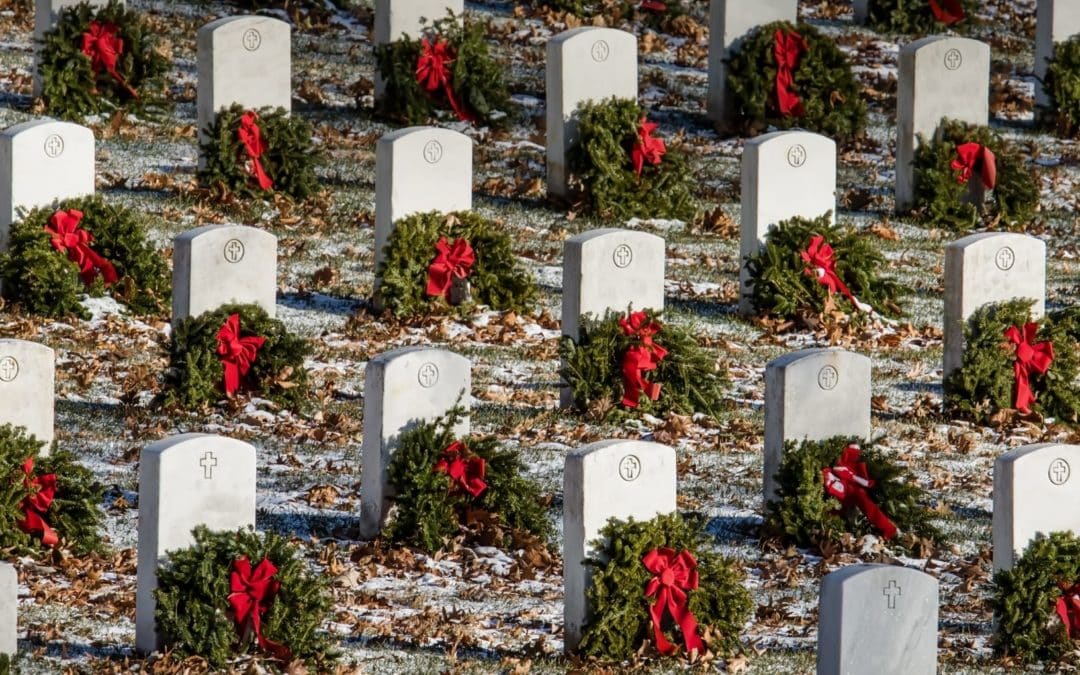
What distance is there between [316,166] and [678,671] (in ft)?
26.5

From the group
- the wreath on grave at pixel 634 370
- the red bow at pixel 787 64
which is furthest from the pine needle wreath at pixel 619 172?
the wreath on grave at pixel 634 370

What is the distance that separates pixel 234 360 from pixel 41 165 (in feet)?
6.96

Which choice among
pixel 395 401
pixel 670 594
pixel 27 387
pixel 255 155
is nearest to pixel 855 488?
pixel 670 594

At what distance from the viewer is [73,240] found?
13.2 metres

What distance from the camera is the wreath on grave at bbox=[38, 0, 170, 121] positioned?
54.0 ft

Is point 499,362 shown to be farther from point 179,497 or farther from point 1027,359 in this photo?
point 179,497

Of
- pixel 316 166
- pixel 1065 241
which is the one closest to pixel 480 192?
pixel 316 166

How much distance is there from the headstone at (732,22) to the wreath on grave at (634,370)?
5.16m

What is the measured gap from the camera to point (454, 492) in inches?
402

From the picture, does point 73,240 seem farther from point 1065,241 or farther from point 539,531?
point 1065,241

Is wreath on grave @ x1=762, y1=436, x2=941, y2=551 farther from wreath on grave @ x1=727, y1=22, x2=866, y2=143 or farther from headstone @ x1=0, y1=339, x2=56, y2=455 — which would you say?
wreath on grave @ x1=727, y1=22, x2=866, y2=143

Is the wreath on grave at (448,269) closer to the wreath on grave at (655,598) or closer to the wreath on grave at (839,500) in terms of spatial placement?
the wreath on grave at (839,500)

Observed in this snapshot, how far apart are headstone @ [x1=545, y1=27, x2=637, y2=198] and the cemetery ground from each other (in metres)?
0.56

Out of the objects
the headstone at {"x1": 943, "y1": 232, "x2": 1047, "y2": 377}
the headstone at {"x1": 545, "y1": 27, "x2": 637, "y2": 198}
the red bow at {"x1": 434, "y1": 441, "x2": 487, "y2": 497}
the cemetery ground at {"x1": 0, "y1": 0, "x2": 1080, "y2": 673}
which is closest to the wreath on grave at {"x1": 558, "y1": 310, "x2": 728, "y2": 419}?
the cemetery ground at {"x1": 0, "y1": 0, "x2": 1080, "y2": 673}
